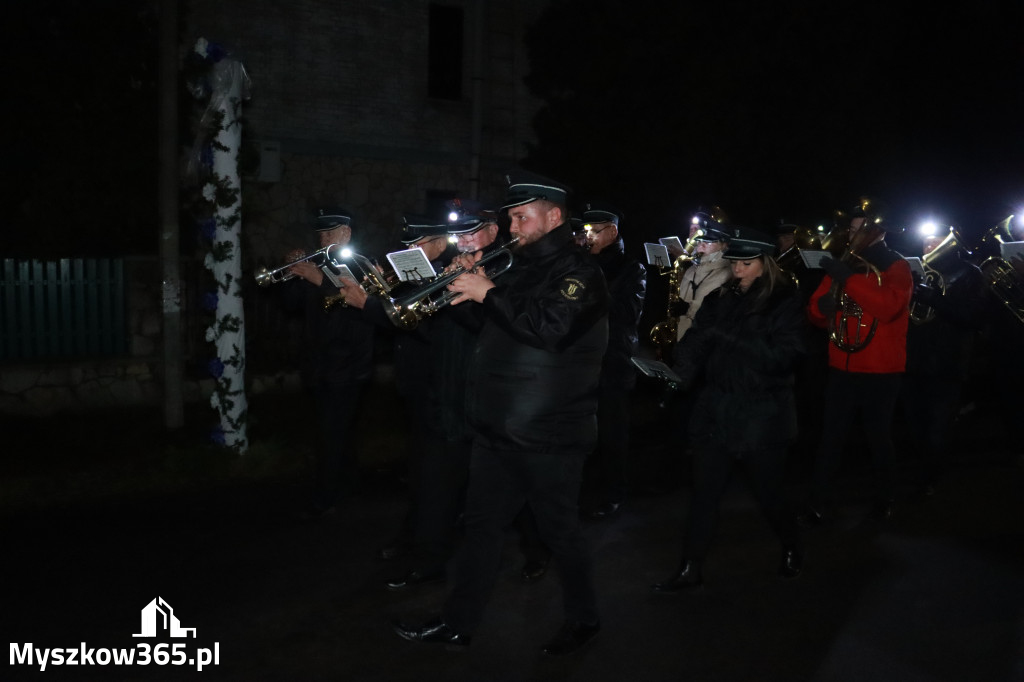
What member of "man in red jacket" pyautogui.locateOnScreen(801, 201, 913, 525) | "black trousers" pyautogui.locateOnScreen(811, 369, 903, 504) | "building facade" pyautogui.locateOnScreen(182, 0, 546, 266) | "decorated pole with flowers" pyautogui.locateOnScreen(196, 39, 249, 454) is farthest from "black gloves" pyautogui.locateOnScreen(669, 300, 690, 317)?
"building facade" pyautogui.locateOnScreen(182, 0, 546, 266)

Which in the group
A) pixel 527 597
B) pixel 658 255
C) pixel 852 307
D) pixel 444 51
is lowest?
pixel 527 597

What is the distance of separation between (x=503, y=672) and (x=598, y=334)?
4.96 feet

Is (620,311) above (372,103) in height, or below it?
below

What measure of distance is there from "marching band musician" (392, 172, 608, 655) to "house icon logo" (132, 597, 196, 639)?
1076 mm

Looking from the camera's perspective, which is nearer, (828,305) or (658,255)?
(828,305)

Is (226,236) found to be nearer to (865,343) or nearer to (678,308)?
(678,308)

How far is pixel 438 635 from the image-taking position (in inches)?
176

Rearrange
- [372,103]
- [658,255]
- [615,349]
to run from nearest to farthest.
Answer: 1. [615,349]
2. [658,255]
3. [372,103]

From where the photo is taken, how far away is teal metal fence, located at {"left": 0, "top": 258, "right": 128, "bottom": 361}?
9734 mm

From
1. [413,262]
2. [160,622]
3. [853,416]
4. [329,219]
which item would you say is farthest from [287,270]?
[853,416]

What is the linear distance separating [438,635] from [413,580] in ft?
2.78

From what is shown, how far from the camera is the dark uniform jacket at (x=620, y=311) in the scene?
6785mm

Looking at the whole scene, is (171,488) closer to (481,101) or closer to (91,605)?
(91,605)

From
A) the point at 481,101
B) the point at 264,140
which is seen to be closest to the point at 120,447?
the point at 264,140
